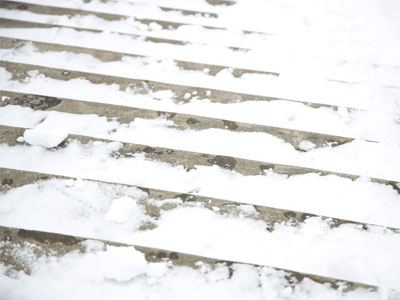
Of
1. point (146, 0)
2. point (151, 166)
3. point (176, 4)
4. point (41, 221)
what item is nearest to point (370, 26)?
point (176, 4)

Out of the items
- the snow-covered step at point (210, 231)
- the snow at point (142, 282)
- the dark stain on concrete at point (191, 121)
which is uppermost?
the dark stain on concrete at point (191, 121)

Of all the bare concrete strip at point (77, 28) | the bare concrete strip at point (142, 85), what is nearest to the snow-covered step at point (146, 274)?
the bare concrete strip at point (142, 85)

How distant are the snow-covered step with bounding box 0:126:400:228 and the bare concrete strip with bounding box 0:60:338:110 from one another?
0.41m

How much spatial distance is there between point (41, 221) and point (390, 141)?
176 cm

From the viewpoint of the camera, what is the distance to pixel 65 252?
1188mm

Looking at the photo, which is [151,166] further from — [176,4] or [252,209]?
[176,4]

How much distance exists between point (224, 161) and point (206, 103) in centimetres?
41

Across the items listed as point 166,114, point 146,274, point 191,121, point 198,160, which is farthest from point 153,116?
point 146,274

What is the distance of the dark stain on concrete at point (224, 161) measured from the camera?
1451 mm

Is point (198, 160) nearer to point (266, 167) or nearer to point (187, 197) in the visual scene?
point (187, 197)

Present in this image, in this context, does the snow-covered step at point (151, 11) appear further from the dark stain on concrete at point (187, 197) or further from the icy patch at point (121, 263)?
the icy patch at point (121, 263)

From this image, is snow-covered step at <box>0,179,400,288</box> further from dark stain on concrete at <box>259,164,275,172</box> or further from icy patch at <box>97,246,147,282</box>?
dark stain on concrete at <box>259,164,275,172</box>

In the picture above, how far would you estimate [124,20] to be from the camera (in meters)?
2.16

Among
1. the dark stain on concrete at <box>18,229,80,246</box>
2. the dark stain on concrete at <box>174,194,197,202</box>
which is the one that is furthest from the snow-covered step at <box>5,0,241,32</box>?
the dark stain on concrete at <box>18,229,80,246</box>
